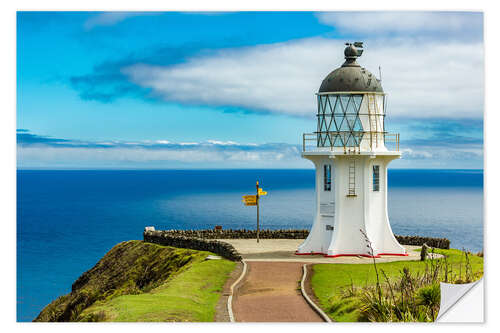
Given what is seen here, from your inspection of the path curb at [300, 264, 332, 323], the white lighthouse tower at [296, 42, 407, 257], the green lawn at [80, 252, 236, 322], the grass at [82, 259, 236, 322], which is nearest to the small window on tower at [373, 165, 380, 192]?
the white lighthouse tower at [296, 42, 407, 257]

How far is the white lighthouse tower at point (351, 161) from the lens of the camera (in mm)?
23172

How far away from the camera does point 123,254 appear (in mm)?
29562

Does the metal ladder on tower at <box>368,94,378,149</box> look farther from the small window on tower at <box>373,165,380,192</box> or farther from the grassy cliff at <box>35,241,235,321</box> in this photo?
the grassy cliff at <box>35,241,235,321</box>

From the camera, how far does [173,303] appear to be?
15.8 m

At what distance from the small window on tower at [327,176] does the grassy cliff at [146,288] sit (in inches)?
184

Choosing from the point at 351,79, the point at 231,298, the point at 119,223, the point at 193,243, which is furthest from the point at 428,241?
the point at 119,223

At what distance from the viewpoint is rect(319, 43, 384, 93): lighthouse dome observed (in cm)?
2312

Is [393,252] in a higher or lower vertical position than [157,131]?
lower

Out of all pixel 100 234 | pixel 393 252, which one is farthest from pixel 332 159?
pixel 100 234

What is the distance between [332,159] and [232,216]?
44.9 m

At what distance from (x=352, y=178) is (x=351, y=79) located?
138 inches

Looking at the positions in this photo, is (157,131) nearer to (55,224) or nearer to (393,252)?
(55,224)

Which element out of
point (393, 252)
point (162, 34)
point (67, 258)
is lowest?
point (67, 258)
